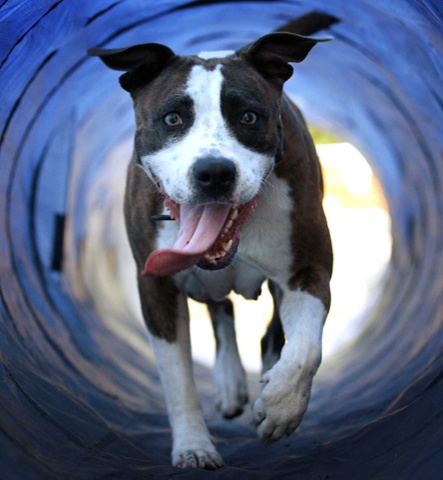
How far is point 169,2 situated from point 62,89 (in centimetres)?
96

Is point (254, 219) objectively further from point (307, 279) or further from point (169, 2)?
point (169, 2)

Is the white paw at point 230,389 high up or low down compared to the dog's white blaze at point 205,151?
down

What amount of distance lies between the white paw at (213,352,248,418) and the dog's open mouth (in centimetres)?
179

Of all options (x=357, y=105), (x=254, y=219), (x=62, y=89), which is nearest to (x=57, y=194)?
(x=62, y=89)

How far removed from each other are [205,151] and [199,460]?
4.66ft

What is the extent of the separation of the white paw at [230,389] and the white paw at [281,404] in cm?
172

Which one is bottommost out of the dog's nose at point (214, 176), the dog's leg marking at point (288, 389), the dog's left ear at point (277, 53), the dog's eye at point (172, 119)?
the dog's leg marking at point (288, 389)

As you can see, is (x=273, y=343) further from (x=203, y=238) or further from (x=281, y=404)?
(x=203, y=238)

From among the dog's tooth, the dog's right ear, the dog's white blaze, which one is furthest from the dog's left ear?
the dog's tooth

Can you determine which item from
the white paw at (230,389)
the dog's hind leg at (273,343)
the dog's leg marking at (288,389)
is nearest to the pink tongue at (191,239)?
the dog's leg marking at (288,389)

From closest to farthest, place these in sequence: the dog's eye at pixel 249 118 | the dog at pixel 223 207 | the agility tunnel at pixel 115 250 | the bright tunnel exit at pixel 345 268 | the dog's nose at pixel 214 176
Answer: the dog's nose at pixel 214 176, the dog at pixel 223 207, the dog's eye at pixel 249 118, the agility tunnel at pixel 115 250, the bright tunnel exit at pixel 345 268

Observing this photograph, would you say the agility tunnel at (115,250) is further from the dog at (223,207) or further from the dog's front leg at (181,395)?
the dog at (223,207)

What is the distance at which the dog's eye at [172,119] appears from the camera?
12.9 ft

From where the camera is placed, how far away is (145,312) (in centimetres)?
451
